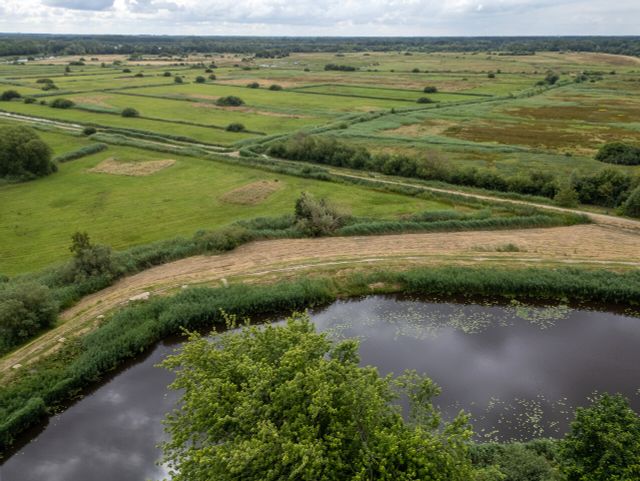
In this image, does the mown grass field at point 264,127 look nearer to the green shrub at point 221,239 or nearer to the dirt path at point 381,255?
the green shrub at point 221,239

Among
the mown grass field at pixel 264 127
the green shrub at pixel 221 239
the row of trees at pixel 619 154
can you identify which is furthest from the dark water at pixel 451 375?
the row of trees at pixel 619 154

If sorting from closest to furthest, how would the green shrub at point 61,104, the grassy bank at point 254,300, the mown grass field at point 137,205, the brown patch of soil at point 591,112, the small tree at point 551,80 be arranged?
the grassy bank at point 254,300, the mown grass field at point 137,205, the brown patch of soil at point 591,112, the green shrub at point 61,104, the small tree at point 551,80

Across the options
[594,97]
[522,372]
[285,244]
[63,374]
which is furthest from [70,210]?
[594,97]

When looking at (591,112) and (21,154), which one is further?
(591,112)

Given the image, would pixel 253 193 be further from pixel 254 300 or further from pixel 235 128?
pixel 235 128

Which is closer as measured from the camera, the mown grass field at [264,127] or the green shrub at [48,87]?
the mown grass field at [264,127]

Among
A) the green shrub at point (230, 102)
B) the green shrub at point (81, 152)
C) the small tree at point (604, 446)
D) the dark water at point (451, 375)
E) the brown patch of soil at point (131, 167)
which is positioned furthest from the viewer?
the green shrub at point (230, 102)

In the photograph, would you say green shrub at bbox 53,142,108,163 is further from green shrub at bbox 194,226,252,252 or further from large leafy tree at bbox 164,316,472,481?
large leafy tree at bbox 164,316,472,481

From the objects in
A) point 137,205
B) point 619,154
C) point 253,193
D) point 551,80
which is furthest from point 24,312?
point 551,80
